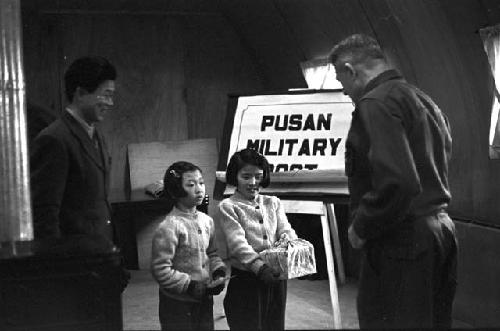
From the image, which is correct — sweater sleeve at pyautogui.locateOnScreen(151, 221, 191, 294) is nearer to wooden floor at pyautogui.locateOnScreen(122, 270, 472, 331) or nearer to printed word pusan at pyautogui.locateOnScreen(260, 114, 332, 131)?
printed word pusan at pyautogui.locateOnScreen(260, 114, 332, 131)

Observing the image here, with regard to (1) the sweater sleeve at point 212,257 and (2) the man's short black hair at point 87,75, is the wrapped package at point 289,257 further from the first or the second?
(2) the man's short black hair at point 87,75

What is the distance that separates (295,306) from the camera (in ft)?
24.9

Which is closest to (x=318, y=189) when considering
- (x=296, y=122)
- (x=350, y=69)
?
(x=296, y=122)

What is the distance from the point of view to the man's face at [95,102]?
3835mm

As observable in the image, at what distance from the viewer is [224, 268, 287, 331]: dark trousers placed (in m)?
4.70

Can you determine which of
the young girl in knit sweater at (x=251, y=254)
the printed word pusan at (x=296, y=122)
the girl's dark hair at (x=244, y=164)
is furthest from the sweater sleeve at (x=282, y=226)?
A: the printed word pusan at (x=296, y=122)

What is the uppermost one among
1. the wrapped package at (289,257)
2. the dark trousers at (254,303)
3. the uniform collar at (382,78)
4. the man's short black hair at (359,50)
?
the man's short black hair at (359,50)

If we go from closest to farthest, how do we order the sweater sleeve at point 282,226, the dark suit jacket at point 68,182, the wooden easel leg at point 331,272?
1. the dark suit jacket at point 68,182
2. the sweater sleeve at point 282,226
3. the wooden easel leg at point 331,272

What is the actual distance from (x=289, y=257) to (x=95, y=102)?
1315 mm

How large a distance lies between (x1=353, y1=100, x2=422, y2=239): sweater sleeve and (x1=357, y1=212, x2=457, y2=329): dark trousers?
11 centimetres

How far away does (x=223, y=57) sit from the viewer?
10.4 meters

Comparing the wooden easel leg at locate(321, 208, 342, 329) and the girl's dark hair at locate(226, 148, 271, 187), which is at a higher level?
the girl's dark hair at locate(226, 148, 271, 187)

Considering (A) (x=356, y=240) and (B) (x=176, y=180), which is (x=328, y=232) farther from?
(A) (x=356, y=240)

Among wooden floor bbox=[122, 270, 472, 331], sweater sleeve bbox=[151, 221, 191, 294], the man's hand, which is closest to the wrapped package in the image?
sweater sleeve bbox=[151, 221, 191, 294]
